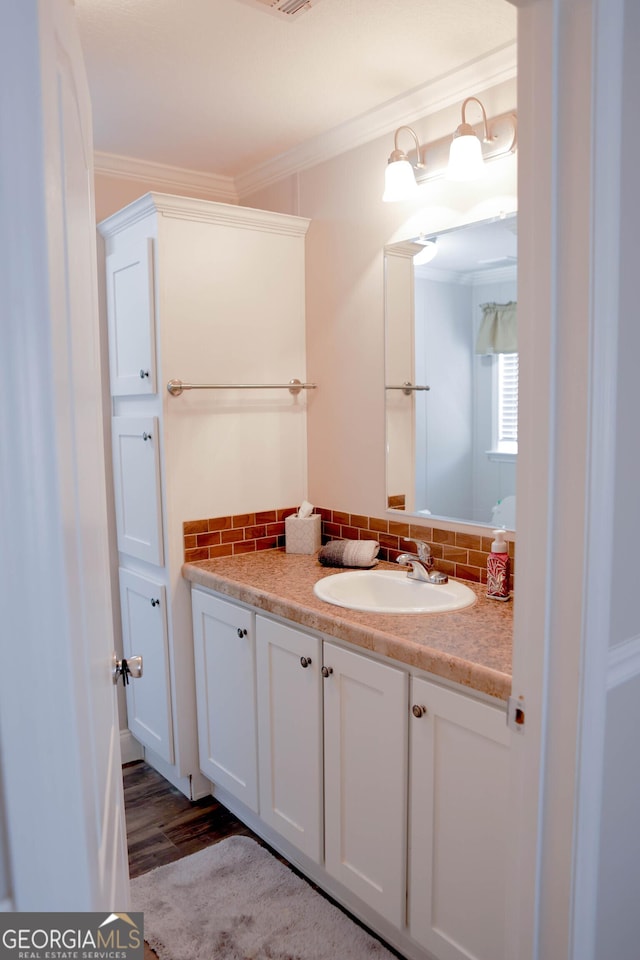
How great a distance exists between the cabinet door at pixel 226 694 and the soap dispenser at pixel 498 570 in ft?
2.49

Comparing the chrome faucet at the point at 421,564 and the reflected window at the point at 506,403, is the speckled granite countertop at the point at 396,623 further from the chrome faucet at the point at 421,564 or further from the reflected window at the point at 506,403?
the reflected window at the point at 506,403

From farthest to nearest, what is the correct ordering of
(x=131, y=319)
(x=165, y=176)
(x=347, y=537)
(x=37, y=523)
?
(x=165, y=176) < (x=347, y=537) < (x=131, y=319) < (x=37, y=523)

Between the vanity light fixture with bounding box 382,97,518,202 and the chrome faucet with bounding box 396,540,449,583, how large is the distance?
1.12 m

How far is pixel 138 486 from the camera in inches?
103

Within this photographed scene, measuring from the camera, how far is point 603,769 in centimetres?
117

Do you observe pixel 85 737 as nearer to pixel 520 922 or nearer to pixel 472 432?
pixel 520 922

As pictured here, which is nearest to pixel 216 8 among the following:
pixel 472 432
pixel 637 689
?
pixel 472 432

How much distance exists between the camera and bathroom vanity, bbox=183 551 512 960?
5.12 feet

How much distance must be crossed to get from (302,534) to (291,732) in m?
0.78

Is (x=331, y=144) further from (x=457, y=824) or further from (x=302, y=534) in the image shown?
(x=457, y=824)

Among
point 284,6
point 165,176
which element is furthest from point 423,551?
point 165,176

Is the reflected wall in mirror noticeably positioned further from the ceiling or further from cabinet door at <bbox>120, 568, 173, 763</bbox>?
cabinet door at <bbox>120, 568, 173, 763</bbox>

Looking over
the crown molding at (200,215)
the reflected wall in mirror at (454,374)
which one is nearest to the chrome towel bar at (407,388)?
the reflected wall in mirror at (454,374)

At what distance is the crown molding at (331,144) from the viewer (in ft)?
6.55
